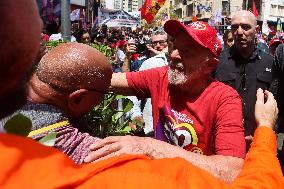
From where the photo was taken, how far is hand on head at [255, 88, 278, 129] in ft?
5.94

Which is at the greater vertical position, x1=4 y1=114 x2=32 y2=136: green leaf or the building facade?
the building facade

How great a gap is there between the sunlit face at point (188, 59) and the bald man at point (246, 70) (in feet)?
5.17

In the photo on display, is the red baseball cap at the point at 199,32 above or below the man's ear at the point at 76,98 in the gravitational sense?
above

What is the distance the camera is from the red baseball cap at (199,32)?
2.93 meters

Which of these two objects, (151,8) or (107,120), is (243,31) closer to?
(107,120)

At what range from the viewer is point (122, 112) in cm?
330

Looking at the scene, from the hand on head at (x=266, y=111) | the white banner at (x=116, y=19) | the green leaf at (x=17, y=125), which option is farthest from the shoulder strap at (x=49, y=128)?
the white banner at (x=116, y=19)

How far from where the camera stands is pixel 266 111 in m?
1.94

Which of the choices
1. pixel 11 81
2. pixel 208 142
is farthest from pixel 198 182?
pixel 208 142

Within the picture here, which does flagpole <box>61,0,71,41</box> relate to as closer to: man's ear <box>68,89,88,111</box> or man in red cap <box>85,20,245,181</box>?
man in red cap <box>85,20,245,181</box>

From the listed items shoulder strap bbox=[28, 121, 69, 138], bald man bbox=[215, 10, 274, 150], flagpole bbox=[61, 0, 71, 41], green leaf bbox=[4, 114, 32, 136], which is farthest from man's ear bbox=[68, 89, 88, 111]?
flagpole bbox=[61, 0, 71, 41]

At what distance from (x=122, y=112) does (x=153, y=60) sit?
2560mm

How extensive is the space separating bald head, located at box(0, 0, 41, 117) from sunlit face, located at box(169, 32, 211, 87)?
197cm

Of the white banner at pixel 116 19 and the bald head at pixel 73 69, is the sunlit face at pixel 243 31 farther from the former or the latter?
the white banner at pixel 116 19
